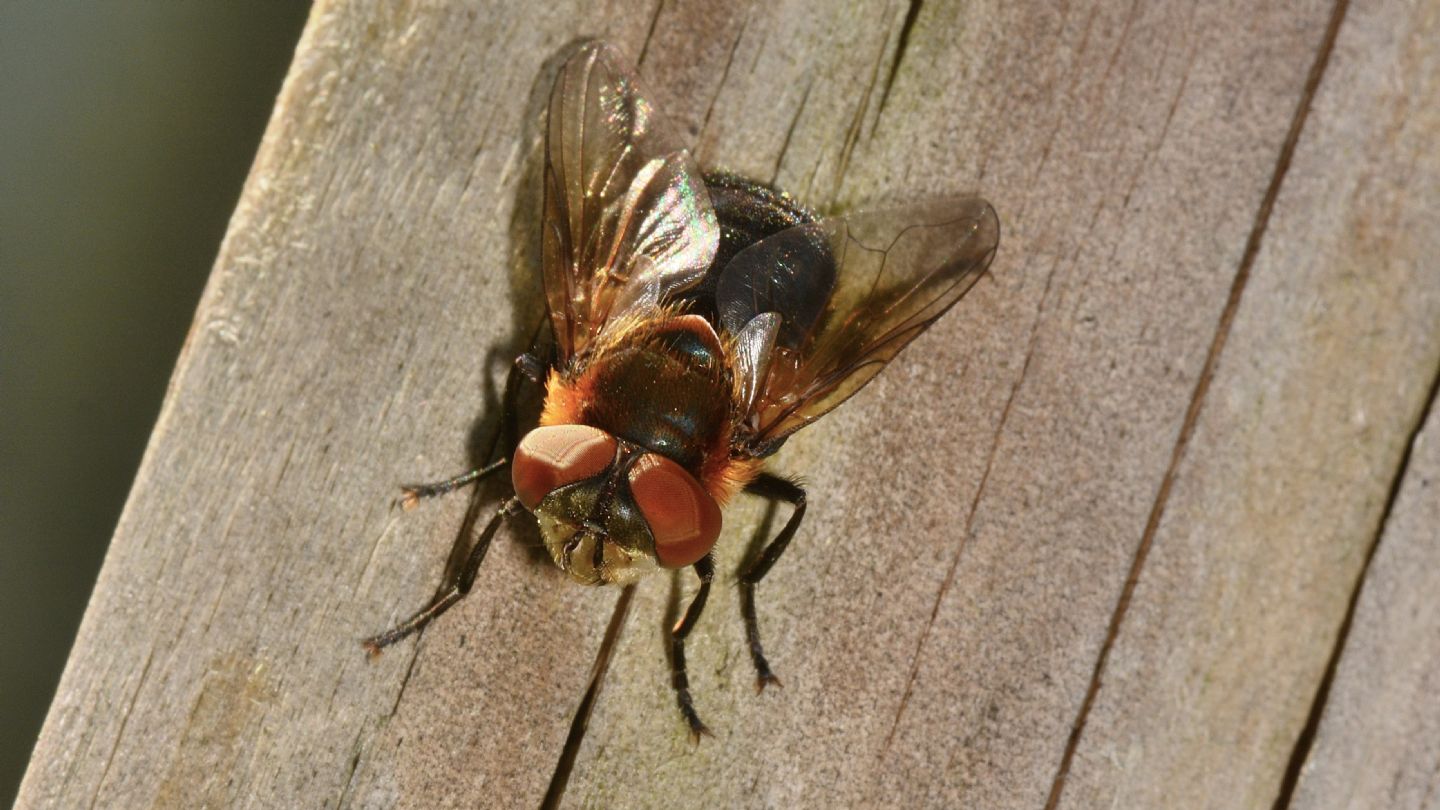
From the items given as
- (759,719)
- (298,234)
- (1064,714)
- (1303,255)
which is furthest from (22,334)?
(1303,255)

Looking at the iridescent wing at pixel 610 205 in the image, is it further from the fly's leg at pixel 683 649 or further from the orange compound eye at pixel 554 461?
the fly's leg at pixel 683 649

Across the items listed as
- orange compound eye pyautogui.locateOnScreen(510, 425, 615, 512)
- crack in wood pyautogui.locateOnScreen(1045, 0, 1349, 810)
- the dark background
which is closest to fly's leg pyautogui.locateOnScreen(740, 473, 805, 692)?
orange compound eye pyautogui.locateOnScreen(510, 425, 615, 512)

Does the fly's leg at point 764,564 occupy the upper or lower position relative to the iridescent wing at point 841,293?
lower

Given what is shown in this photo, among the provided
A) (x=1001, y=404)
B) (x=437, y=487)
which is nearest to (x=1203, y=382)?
(x=1001, y=404)

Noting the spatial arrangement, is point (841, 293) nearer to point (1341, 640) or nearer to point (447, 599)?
point (447, 599)

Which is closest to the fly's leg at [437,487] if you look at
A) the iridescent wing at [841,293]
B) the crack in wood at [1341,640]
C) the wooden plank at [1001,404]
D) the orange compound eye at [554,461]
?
the orange compound eye at [554,461]

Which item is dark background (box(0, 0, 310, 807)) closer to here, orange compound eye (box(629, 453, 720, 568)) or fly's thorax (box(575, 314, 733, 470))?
fly's thorax (box(575, 314, 733, 470))
